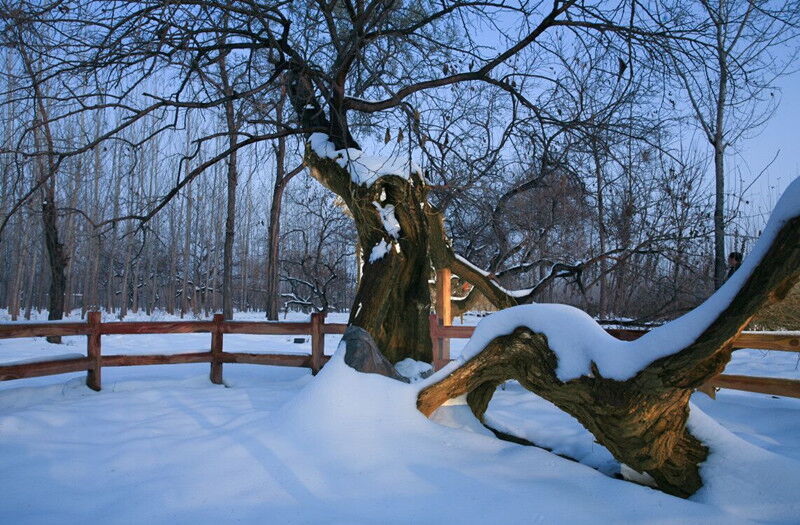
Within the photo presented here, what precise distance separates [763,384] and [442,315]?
13.8ft

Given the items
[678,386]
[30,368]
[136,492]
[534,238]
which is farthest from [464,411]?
[534,238]

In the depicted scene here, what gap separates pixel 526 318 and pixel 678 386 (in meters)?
1.17

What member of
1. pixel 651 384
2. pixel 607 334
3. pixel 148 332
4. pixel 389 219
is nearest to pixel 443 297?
pixel 389 219

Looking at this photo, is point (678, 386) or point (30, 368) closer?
point (678, 386)

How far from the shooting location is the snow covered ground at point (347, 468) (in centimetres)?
289

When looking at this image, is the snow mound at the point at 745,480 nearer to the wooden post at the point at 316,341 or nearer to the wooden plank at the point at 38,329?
the wooden post at the point at 316,341

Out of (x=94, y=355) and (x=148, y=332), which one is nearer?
(x=94, y=355)

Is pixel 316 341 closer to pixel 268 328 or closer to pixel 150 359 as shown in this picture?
pixel 268 328

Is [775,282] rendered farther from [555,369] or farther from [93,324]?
[93,324]

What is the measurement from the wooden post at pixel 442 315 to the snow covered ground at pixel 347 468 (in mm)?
2202

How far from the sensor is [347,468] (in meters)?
3.38

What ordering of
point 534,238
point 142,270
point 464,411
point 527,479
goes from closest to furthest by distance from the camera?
1. point 527,479
2. point 464,411
3. point 534,238
4. point 142,270

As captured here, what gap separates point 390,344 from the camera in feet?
25.0

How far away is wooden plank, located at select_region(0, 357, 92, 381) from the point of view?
5.88 meters
